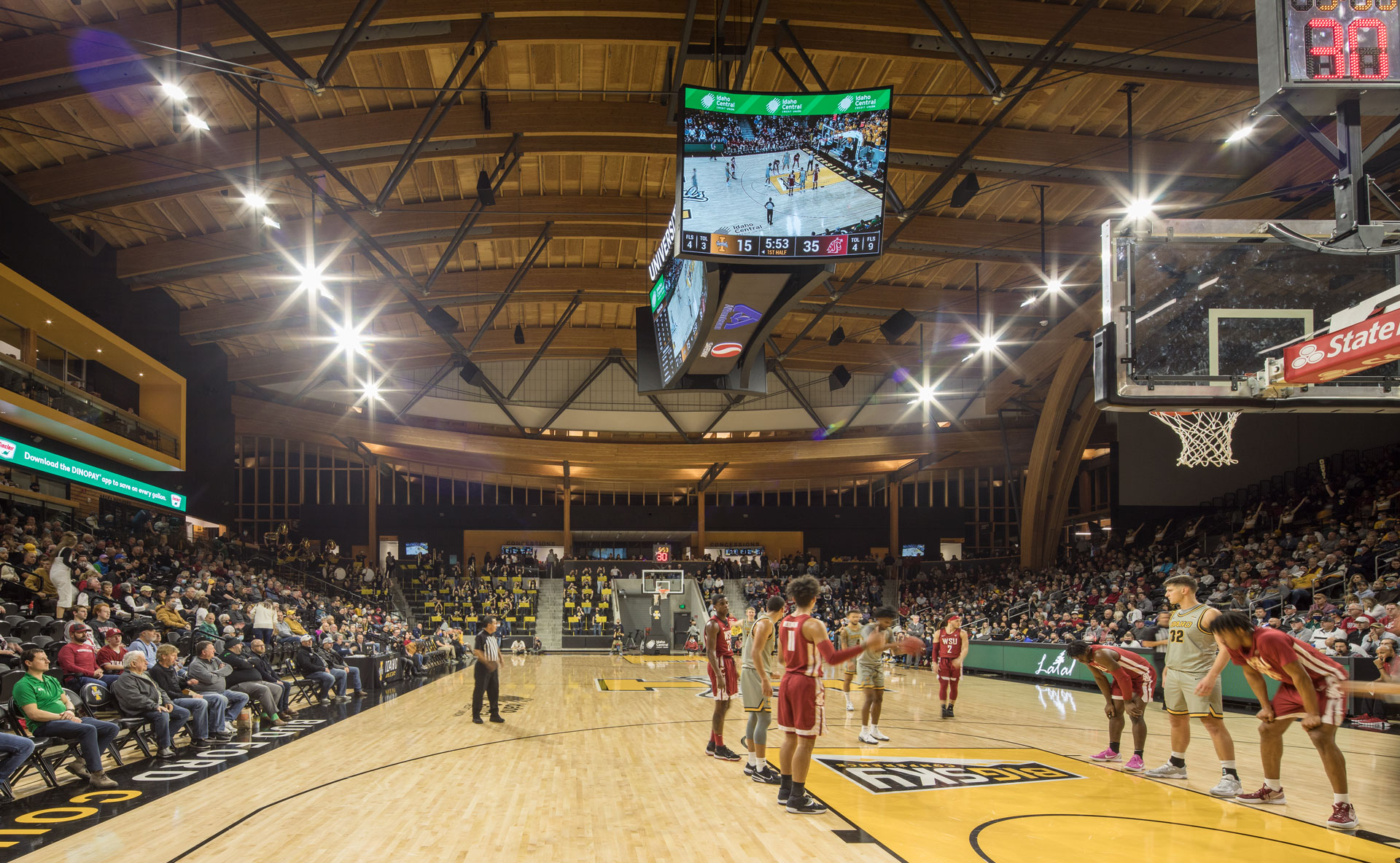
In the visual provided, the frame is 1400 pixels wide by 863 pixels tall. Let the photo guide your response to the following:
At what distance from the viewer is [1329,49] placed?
234 inches

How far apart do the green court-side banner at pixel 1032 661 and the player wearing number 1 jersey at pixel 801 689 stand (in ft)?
35.7

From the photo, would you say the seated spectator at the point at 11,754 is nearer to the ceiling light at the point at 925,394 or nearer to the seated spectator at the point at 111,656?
the seated spectator at the point at 111,656

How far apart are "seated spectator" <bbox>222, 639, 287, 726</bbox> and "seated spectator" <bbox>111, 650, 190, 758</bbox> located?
7.00 ft

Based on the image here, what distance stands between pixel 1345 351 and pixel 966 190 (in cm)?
1029

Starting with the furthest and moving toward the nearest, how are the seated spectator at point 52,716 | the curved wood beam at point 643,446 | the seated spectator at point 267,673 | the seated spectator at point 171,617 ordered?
the curved wood beam at point 643,446, the seated spectator at point 171,617, the seated spectator at point 267,673, the seated spectator at point 52,716

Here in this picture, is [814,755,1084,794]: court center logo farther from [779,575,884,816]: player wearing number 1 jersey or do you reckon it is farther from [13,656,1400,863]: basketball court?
[779,575,884,816]: player wearing number 1 jersey

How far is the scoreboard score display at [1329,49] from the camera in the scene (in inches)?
233

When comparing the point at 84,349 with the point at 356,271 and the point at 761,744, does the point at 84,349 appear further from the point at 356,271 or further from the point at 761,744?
the point at 761,744

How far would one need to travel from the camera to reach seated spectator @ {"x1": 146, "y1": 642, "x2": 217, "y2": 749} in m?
10.1

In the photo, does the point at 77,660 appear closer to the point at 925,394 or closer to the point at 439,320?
the point at 439,320

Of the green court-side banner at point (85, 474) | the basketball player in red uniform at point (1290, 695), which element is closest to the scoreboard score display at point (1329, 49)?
the basketball player in red uniform at point (1290, 695)

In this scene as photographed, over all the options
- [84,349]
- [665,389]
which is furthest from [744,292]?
[84,349]

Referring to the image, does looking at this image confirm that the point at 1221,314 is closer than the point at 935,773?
Yes

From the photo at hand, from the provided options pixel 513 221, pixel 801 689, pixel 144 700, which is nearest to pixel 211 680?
pixel 144 700
